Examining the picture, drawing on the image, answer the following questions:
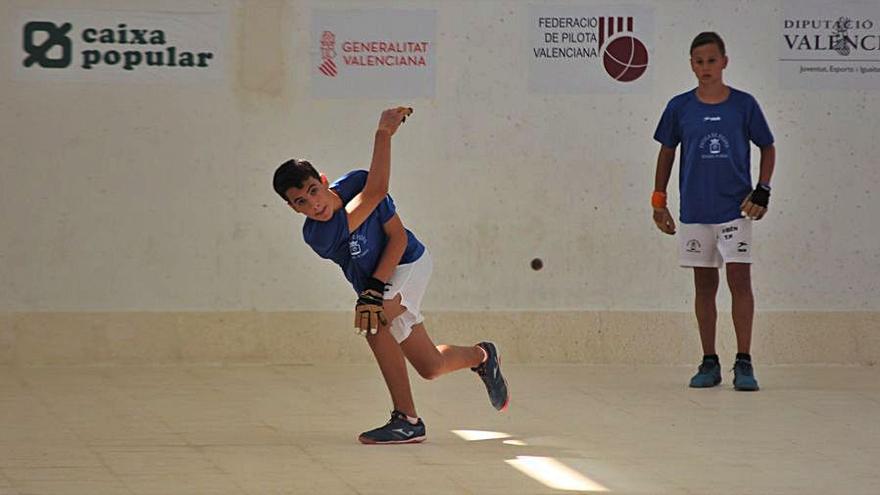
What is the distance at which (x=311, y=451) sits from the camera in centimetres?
555

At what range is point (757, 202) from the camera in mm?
7305

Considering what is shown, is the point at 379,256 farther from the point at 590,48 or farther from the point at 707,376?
the point at 590,48

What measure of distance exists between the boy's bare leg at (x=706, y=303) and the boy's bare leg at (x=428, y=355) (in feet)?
6.35

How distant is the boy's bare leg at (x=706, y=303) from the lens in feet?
25.0

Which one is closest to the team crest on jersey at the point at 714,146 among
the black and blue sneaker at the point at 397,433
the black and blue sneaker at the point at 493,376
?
the black and blue sneaker at the point at 493,376

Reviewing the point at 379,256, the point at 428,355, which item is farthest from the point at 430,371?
the point at 379,256

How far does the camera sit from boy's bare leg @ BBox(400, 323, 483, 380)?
5.92 metres

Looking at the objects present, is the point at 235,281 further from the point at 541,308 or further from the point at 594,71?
the point at 594,71

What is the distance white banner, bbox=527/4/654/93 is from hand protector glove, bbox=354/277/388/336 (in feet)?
10.1

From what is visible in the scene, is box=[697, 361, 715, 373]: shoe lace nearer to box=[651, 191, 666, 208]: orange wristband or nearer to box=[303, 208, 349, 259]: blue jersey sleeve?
box=[651, 191, 666, 208]: orange wristband

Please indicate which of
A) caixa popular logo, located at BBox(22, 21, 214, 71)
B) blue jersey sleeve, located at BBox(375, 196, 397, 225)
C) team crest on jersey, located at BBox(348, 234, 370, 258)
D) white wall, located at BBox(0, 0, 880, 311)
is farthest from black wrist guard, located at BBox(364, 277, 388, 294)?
caixa popular logo, located at BBox(22, 21, 214, 71)

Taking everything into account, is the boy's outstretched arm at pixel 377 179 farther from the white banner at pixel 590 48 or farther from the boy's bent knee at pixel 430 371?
the white banner at pixel 590 48

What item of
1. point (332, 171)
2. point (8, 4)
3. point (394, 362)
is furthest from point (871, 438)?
point (8, 4)

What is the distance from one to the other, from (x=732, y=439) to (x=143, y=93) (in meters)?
3.92
